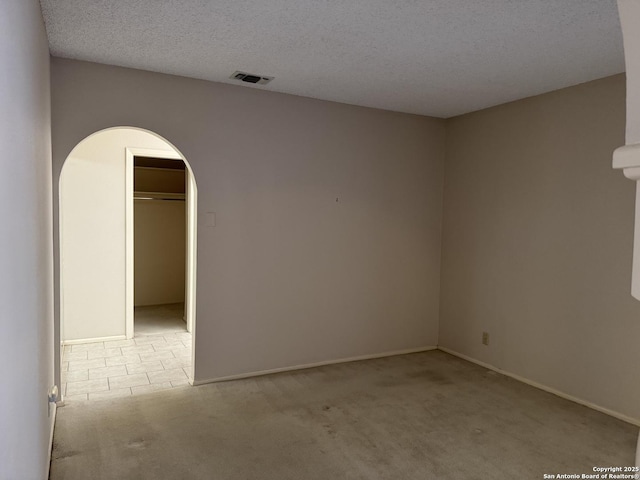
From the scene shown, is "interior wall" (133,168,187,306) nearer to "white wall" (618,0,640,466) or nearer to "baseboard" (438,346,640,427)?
"baseboard" (438,346,640,427)

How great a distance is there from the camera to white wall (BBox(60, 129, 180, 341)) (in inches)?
185

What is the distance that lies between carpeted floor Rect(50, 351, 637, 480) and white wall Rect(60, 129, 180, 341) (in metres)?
1.73

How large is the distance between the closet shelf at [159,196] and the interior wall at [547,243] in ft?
12.9

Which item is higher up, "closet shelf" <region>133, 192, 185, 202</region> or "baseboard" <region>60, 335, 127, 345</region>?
"closet shelf" <region>133, 192, 185, 202</region>

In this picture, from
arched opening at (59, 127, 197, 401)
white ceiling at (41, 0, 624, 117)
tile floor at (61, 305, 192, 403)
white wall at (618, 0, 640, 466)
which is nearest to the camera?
white wall at (618, 0, 640, 466)

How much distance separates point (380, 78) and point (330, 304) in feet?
6.54

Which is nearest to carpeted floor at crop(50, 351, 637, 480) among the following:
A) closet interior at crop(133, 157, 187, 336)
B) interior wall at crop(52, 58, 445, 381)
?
interior wall at crop(52, 58, 445, 381)

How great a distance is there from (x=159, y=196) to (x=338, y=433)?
4885 millimetres

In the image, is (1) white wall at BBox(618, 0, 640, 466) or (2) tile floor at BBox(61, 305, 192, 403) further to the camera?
(2) tile floor at BBox(61, 305, 192, 403)

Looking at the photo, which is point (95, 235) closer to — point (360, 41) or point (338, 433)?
point (338, 433)

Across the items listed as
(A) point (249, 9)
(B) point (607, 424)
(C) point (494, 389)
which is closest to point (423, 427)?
(C) point (494, 389)

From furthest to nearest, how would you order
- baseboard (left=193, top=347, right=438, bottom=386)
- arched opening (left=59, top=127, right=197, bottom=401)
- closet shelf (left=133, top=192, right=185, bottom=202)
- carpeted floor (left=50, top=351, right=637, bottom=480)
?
1. closet shelf (left=133, top=192, right=185, bottom=202)
2. arched opening (left=59, top=127, right=197, bottom=401)
3. baseboard (left=193, top=347, right=438, bottom=386)
4. carpeted floor (left=50, top=351, right=637, bottom=480)

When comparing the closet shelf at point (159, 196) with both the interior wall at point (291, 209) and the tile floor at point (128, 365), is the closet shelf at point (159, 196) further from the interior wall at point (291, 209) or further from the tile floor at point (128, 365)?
the interior wall at point (291, 209)

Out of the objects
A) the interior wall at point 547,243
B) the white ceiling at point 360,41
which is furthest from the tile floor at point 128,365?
the interior wall at point 547,243
